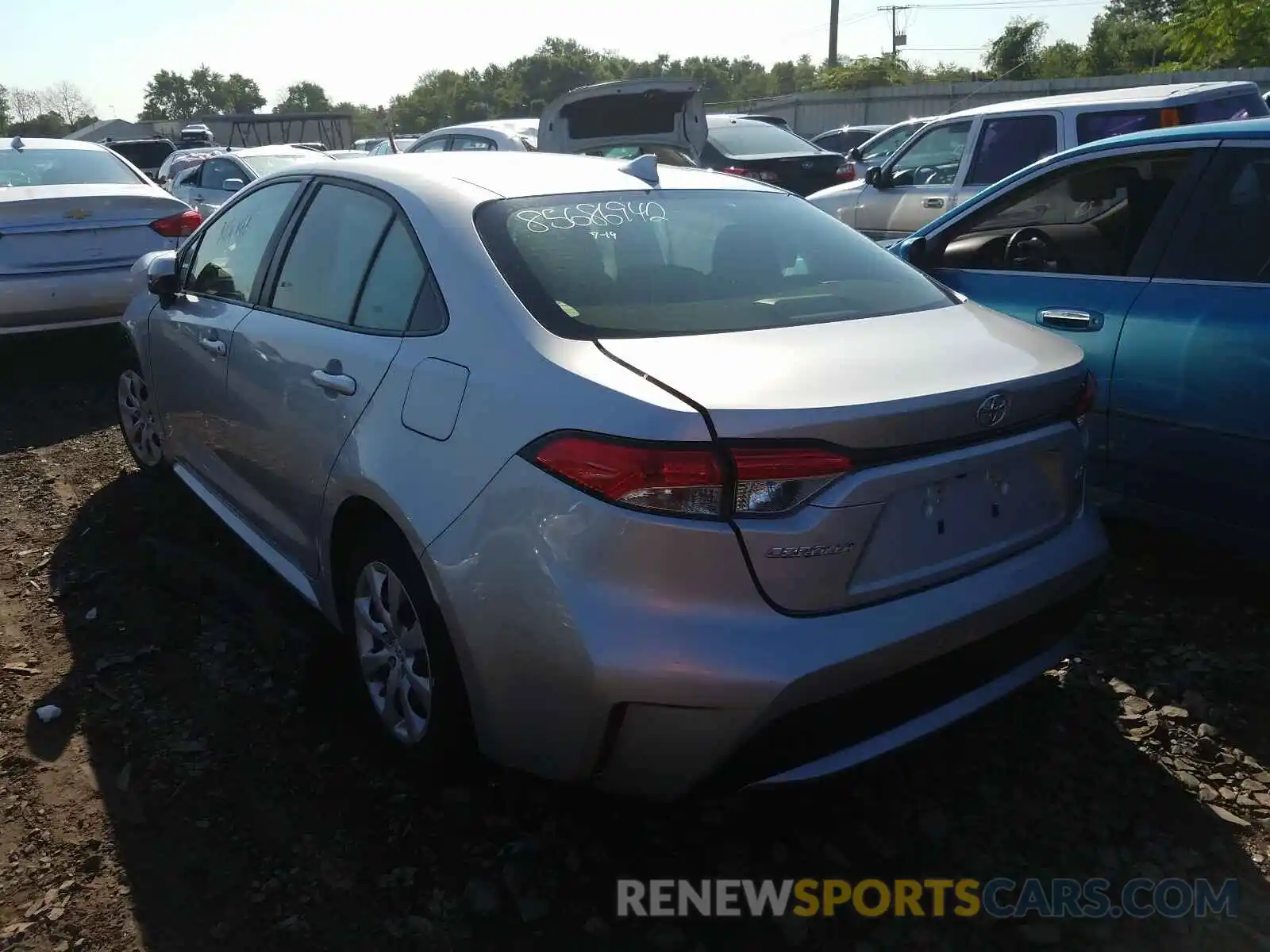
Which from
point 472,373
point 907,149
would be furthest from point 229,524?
point 907,149

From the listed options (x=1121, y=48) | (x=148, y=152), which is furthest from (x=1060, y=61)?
(x=148, y=152)

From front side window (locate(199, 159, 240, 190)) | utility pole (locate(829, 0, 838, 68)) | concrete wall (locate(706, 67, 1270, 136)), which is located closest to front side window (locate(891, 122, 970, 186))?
front side window (locate(199, 159, 240, 190))

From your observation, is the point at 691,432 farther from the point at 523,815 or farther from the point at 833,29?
the point at 833,29

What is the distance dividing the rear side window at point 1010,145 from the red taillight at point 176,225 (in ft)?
18.6

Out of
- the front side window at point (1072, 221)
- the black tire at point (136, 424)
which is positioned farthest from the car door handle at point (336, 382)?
the front side window at point (1072, 221)

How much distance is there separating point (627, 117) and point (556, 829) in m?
8.82

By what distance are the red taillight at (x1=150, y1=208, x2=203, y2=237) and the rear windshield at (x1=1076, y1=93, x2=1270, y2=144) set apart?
602 centimetres

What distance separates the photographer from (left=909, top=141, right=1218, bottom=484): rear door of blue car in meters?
3.64

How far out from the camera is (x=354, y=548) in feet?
9.43

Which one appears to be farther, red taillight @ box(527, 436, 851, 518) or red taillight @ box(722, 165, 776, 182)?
red taillight @ box(722, 165, 776, 182)

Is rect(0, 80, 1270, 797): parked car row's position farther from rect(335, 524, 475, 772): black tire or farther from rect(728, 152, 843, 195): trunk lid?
rect(728, 152, 843, 195): trunk lid

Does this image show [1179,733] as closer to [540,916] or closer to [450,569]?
[540,916]

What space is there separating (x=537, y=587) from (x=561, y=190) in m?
1.31

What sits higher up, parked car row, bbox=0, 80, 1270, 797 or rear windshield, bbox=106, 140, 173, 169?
rear windshield, bbox=106, 140, 173, 169
